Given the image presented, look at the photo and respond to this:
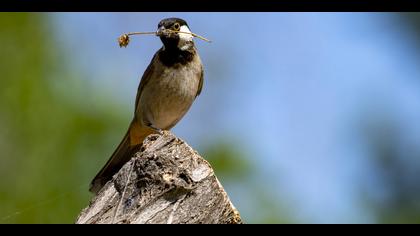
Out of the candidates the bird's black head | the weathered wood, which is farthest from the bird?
the weathered wood

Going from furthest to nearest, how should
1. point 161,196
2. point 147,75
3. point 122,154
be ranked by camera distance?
point 147,75, point 122,154, point 161,196

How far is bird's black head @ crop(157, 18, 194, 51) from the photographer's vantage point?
750cm

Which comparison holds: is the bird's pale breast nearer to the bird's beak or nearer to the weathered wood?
the bird's beak

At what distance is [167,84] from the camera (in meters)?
7.41

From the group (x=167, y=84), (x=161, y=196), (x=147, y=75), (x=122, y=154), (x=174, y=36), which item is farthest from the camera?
(x=147, y=75)

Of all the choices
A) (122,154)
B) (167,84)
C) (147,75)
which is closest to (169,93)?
(167,84)

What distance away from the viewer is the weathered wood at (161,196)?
3.64m

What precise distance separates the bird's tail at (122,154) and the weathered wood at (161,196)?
6.51 ft

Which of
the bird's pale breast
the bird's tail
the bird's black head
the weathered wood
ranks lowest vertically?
the bird's tail

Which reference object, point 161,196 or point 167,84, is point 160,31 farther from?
point 161,196

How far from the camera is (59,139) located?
8156 millimetres

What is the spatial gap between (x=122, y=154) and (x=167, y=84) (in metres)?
0.90
